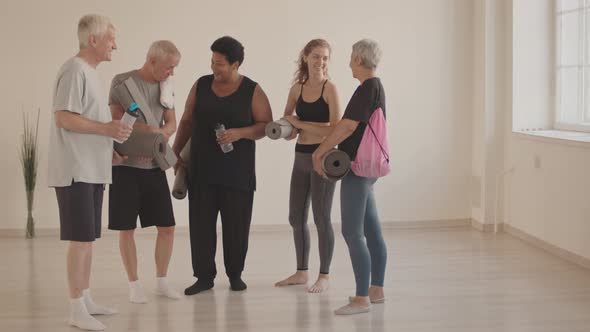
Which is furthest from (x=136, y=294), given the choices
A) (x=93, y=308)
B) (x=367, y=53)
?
(x=367, y=53)

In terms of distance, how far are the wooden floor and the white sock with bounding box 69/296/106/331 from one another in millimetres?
76

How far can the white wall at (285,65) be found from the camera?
705 cm

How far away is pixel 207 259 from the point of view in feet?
16.4

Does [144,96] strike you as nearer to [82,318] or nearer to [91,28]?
[91,28]

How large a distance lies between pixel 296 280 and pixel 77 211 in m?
1.56

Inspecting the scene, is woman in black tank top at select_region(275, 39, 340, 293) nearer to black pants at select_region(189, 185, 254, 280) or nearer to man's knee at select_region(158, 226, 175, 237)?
black pants at select_region(189, 185, 254, 280)

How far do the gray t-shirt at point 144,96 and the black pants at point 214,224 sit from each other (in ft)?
1.39

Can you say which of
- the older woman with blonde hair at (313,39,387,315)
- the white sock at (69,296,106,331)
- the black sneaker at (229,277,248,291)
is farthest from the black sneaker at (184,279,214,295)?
the older woman with blonde hair at (313,39,387,315)

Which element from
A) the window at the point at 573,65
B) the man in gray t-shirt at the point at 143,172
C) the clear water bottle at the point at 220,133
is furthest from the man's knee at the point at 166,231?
the window at the point at 573,65

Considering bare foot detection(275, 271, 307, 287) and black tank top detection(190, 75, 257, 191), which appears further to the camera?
bare foot detection(275, 271, 307, 287)

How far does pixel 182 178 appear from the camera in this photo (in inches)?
194

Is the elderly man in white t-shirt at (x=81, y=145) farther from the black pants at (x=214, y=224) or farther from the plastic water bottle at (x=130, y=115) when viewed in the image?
the black pants at (x=214, y=224)

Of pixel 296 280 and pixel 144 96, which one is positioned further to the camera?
pixel 296 280

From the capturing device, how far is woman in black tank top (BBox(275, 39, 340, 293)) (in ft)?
15.9
